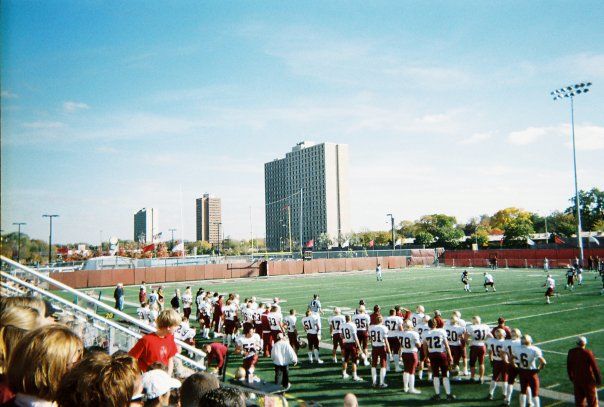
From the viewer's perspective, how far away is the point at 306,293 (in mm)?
34688

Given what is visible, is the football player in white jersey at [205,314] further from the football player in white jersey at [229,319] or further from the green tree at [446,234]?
the green tree at [446,234]

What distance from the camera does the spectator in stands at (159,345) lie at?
6.19 meters

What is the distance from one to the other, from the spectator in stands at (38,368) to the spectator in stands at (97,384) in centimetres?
32

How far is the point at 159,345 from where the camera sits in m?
6.25

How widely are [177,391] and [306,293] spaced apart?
97.7 feet

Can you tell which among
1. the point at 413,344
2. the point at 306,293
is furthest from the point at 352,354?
the point at 306,293

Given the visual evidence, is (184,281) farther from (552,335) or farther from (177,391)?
(177,391)

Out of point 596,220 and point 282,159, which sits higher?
point 282,159

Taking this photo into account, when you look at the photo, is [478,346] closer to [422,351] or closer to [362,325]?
[422,351]

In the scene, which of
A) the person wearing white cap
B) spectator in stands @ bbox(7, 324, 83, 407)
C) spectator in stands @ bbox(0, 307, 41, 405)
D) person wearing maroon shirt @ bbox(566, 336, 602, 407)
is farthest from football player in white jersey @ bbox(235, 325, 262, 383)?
spectator in stands @ bbox(7, 324, 83, 407)

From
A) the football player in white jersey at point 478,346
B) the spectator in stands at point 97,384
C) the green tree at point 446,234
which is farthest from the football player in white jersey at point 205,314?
the green tree at point 446,234

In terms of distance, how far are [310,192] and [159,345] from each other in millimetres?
166186

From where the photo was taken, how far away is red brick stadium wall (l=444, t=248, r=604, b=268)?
5738cm


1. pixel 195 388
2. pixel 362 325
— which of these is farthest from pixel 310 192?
pixel 195 388
